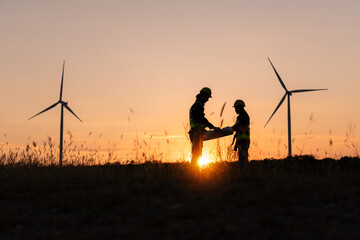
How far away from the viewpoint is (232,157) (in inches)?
570

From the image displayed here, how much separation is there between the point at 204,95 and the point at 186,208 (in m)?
6.35

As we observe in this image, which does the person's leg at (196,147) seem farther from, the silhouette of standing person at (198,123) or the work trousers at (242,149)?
the work trousers at (242,149)

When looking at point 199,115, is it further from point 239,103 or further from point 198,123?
point 239,103

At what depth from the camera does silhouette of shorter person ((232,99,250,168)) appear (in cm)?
1381

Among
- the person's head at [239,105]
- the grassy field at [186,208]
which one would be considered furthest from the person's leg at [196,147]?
the grassy field at [186,208]

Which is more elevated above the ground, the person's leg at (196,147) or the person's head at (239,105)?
the person's head at (239,105)

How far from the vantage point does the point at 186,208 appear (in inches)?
323

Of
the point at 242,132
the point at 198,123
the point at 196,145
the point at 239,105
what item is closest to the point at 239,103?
the point at 239,105

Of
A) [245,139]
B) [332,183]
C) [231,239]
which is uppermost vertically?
[245,139]

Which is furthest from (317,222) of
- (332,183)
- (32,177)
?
(32,177)

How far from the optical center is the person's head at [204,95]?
1395 centimetres

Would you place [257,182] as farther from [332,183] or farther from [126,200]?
[126,200]

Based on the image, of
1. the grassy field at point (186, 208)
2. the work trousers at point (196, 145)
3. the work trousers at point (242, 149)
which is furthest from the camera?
the work trousers at point (196, 145)

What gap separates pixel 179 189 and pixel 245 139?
4.81 m
